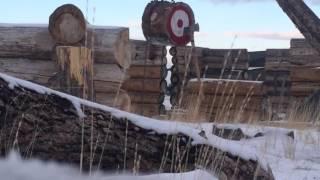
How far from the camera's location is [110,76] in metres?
6.94

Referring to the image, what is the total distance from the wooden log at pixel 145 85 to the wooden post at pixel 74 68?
22.5 feet

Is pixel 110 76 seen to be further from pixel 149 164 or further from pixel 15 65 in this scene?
pixel 149 164

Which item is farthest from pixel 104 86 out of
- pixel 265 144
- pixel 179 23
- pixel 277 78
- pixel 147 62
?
pixel 277 78

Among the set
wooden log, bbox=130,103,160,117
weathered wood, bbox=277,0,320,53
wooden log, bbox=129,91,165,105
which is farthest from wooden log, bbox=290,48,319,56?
weathered wood, bbox=277,0,320,53

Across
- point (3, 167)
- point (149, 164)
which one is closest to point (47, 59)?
point (149, 164)

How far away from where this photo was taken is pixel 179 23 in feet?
40.9

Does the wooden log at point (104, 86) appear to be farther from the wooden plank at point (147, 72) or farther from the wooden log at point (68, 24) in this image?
the wooden plank at point (147, 72)

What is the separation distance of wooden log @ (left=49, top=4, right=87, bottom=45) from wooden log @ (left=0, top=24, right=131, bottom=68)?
208 mm

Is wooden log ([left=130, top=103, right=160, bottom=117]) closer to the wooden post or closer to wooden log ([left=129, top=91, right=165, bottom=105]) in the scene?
wooden log ([left=129, top=91, right=165, bottom=105])

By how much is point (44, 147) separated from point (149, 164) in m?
0.63

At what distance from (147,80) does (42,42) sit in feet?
20.8

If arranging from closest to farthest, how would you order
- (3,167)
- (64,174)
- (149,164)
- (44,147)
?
(3,167) < (64,174) < (44,147) < (149,164)

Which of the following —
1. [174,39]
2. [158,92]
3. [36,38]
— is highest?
[36,38]

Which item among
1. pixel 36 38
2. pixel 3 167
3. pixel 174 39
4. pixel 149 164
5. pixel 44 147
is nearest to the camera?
pixel 3 167
